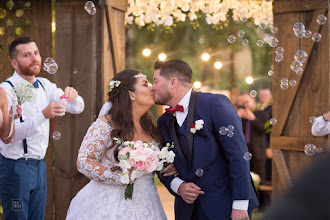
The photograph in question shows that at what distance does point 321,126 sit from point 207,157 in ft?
7.24

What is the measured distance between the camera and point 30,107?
4348 mm

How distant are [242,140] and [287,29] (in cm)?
271

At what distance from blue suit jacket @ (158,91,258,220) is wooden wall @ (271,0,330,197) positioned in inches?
92.0

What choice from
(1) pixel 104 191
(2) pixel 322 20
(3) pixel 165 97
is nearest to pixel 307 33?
(2) pixel 322 20

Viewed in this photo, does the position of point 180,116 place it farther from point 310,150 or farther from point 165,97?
point 310,150

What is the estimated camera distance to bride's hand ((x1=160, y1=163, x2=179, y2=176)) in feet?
11.3

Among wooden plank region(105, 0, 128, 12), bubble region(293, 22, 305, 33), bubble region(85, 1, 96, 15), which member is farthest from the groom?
bubble region(293, 22, 305, 33)

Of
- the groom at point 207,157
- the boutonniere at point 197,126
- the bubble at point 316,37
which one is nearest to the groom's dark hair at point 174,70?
the groom at point 207,157

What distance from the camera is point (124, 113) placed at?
3621 millimetres

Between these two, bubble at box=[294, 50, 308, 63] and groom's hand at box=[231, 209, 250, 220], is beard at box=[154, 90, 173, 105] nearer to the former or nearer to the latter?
groom's hand at box=[231, 209, 250, 220]

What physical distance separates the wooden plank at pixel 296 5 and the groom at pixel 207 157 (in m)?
2.60

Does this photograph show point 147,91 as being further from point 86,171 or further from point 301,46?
point 301,46

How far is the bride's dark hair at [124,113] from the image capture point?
3553mm

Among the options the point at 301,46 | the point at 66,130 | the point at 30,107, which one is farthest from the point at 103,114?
the point at 301,46
